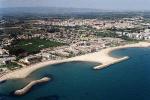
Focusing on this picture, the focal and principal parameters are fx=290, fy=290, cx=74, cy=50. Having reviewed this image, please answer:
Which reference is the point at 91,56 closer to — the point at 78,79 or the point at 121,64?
the point at 121,64

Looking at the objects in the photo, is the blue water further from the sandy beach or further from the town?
the town

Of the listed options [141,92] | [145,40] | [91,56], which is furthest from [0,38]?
[141,92]

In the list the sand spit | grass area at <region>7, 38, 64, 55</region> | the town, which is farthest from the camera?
grass area at <region>7, 38, 64, 55</region>

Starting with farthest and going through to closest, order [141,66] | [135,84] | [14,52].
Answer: [14,52]
[141,66]
[135,84]

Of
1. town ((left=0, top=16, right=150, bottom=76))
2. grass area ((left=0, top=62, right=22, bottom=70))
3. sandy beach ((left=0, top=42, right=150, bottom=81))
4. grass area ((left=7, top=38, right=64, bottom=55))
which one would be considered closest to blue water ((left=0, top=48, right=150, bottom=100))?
sandy beach ((left=0, top=42, right=150, bottom=81))

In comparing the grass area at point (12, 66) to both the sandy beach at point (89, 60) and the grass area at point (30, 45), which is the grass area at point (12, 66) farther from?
the grass area at point (30, 45)

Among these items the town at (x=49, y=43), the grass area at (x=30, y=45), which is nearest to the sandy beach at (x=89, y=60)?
the town at (x=49, y=43)
